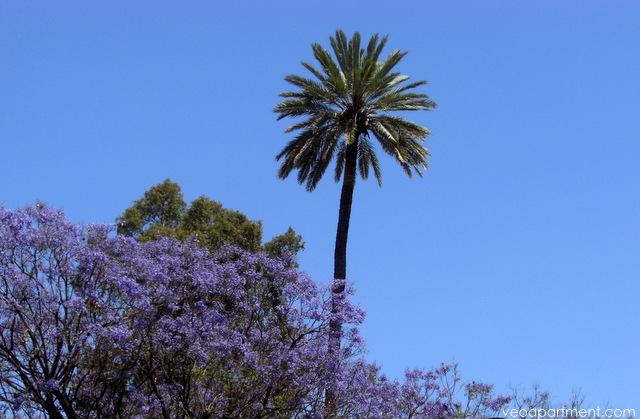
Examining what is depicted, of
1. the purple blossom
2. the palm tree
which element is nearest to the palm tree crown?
the palm tree

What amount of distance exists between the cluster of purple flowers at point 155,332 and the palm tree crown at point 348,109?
880 cm

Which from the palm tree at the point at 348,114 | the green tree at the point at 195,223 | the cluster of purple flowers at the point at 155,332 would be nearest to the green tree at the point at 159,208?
the green tree at the point at 195,223

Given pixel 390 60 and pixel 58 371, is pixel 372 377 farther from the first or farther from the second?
pixel 390 60

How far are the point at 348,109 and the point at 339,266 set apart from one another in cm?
579

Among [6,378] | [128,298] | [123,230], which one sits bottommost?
[6,378]

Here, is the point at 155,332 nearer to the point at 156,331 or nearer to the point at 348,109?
the point at 156,331

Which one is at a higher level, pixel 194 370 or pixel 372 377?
pixel 372 377

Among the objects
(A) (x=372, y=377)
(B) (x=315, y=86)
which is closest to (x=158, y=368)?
(A) (x=372, y=377)

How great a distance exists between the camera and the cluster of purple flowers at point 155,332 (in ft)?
53.7

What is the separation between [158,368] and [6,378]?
10.2 ft

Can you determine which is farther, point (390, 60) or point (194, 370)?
point (390, 60)

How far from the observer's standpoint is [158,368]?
17.5m

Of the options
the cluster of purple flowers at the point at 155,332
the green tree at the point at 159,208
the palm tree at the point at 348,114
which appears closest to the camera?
the cluster of purple flowers at the point at 155,332

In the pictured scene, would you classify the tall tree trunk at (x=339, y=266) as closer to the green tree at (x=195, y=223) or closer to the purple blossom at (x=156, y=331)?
the purple blossom at (x=156, y=331)
